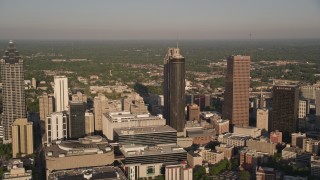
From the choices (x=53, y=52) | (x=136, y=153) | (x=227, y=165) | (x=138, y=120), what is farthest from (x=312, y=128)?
(x=53, y=52)

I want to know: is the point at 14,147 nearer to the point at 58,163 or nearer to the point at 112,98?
the point at 58,163

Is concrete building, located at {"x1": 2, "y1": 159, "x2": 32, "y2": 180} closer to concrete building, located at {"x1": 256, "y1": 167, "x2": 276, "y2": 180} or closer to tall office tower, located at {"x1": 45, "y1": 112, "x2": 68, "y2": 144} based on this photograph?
tall office tower, located at {"x1": 45, "y1": 112, "x2": 68, "y2": 144}

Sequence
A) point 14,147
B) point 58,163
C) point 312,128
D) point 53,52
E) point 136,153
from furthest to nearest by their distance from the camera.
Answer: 1. point 53,52
2. point 312,128
3. point 14,147
4. point 136,153
5. point 58,163

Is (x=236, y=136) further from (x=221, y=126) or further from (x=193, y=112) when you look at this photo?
(x=193, y=112)

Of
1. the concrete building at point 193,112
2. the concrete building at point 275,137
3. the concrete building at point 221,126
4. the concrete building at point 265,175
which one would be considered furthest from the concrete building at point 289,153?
the concrete building at point 193,112

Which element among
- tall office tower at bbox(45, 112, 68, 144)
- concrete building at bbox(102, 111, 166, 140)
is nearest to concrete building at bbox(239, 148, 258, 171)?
concrete building at bbox(102, 111, 166, 140)

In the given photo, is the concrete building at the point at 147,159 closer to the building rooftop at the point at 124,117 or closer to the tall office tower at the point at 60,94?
the building rooftop at the point at 124,117
